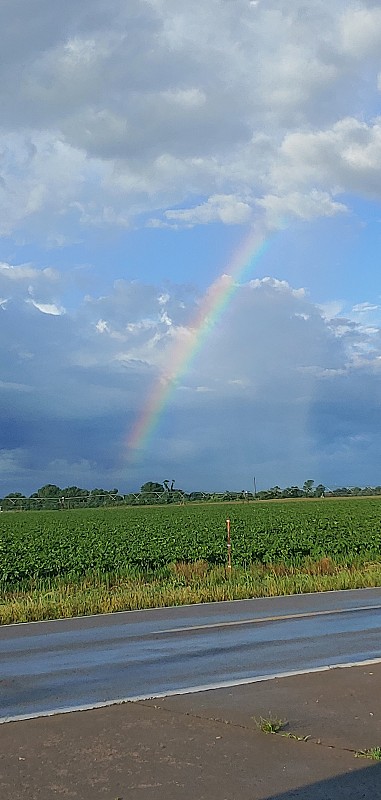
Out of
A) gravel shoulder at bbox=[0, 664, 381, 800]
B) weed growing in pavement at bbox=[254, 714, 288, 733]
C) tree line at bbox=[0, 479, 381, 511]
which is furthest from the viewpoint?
tree line at bbox=[0, 479, 381, 511]

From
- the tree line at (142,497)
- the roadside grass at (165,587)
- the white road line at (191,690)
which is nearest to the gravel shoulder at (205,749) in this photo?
the white road line at (191,690)

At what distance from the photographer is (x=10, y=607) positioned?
1496 cm

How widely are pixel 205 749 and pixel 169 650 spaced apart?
4.50m

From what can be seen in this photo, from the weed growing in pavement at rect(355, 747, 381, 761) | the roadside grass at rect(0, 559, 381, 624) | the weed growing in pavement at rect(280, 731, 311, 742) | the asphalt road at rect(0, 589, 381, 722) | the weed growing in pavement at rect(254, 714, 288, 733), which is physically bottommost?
the weed growing in pavement at rect(355, 747, 381, 761)

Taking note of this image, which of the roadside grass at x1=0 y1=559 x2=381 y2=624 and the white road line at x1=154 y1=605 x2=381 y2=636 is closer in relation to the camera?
the white road line at x1=154 y1=605 x2=381 y2=636

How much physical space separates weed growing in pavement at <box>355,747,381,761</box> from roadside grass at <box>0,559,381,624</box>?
28.8ft

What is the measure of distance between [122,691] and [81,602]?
704 cm

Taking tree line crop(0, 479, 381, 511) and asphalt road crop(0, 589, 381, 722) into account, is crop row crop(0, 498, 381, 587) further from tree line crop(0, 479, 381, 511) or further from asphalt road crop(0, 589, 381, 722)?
tree line crop(0, 479, 381, 511)

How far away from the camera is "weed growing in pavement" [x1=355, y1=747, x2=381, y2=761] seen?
6.21 metres

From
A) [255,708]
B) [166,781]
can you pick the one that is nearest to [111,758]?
[166,781]

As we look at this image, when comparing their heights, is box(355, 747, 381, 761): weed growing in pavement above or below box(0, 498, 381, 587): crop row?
below

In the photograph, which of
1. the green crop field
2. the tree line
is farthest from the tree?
the green crop field

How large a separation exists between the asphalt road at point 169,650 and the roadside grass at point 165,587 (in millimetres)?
667

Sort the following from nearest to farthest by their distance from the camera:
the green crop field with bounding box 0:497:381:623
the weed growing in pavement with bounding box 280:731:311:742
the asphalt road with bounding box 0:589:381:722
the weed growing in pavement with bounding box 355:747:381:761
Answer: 1. the weed growing in pavement with bounding box 355:747:381:761
2. the weed growing in pavement with bounding box 280:731:311:742
3. the asphalt road with bounding box 0:589:381:722
4. the green crop field with bounding box 0:497:381:623
